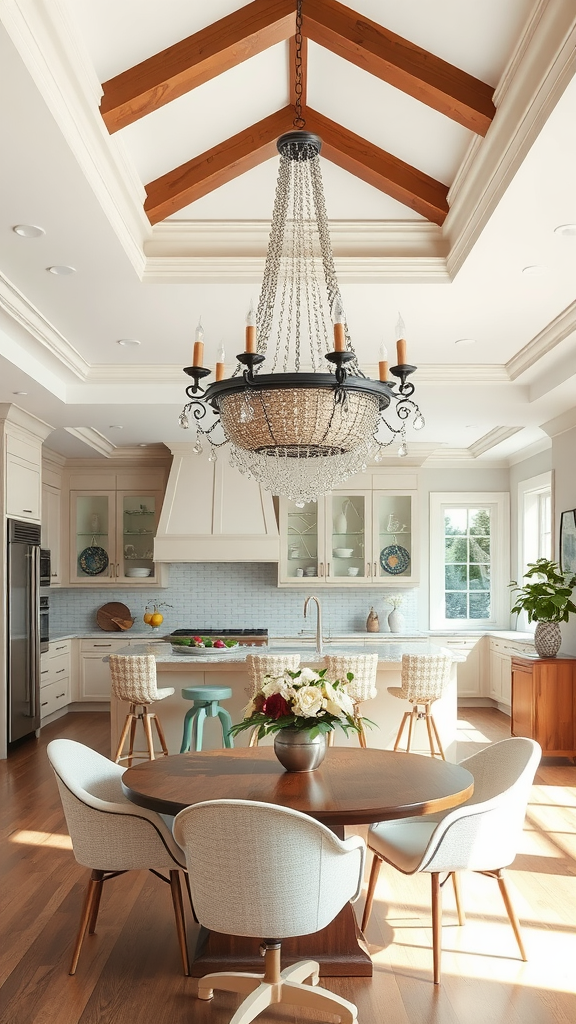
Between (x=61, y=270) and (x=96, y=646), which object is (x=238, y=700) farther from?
(x=96, y=646)

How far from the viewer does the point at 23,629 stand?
714 centimetres

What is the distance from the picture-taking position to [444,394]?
636cm

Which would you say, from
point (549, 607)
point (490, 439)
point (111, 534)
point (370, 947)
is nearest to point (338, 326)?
point (370, 947)

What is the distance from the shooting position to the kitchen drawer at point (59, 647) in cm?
813

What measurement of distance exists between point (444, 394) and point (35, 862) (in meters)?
4.15

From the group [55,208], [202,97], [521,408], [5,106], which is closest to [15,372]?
[55,208]

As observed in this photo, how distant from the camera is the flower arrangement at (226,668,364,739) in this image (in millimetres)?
2947

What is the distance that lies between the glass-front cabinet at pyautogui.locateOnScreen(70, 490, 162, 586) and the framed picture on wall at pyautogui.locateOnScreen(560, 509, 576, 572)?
435 centimetres

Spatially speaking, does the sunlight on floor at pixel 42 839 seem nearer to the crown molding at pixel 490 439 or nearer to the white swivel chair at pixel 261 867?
the white swivel chair at pixel 261 867

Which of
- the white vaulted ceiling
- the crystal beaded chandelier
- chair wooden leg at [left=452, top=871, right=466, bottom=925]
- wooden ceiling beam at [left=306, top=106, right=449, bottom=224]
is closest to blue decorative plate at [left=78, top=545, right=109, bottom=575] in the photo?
the white vaulted ceiling

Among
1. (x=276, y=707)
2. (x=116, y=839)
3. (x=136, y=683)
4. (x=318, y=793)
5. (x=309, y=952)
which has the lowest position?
(x=309, y=952)

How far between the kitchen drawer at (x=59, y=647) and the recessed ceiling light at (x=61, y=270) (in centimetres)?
471

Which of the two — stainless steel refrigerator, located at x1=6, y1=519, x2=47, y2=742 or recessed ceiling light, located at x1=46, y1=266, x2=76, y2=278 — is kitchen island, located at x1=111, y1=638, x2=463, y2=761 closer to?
stainless steel refrigerator, located at x1=6, y1=519, x2=47, y2=742

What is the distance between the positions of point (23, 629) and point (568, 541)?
4549mm
